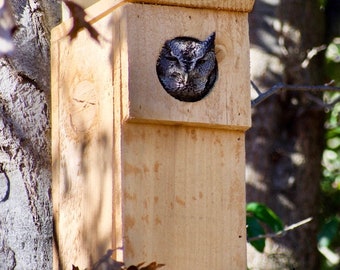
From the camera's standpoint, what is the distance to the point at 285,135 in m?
5.53

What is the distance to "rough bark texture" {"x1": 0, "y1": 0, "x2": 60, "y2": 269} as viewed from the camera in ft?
10.6

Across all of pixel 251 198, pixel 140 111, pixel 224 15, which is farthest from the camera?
pixel 251 198

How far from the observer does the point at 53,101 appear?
3350 millimetres

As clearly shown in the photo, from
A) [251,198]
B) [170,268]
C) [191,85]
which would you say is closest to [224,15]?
[191,85]

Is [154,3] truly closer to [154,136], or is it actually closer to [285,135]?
[154,136]

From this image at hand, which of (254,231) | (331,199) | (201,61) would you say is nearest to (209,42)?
(201,61)

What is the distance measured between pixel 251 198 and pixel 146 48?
244 centimetres

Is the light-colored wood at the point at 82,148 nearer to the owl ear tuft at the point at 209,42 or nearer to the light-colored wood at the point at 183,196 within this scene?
the light-colored wood at the point at 183,196

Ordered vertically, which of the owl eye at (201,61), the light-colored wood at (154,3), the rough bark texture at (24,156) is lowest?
the rough bark texture at (24,156)

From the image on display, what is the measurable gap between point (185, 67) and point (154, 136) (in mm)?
224

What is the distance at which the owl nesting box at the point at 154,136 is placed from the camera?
306cm

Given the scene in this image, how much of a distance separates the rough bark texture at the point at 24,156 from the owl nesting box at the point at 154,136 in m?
0.05

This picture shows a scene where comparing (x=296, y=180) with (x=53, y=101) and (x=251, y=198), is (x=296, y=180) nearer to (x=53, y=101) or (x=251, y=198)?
(x=251, y=198)

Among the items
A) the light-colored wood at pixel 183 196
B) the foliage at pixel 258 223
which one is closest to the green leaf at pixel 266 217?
the foliage at pixel 258 223
